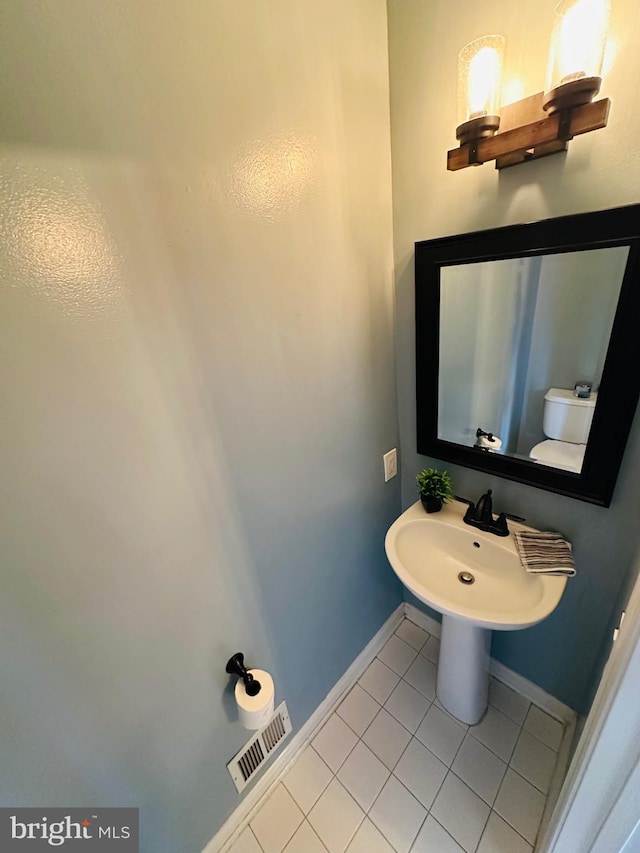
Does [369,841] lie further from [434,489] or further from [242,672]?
[434,489]

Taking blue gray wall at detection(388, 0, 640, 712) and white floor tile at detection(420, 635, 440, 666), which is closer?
blue gray wall at detection(388, 0, 640, 712)

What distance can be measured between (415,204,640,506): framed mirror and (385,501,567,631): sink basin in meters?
0.25

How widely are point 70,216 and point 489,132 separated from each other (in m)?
0.96

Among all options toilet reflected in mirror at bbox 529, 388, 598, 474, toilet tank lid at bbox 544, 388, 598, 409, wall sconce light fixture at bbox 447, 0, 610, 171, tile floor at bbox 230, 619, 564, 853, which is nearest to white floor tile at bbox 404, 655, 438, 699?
tile floor at bbox 230, 619, 564, 853

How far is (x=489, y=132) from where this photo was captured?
808 mm

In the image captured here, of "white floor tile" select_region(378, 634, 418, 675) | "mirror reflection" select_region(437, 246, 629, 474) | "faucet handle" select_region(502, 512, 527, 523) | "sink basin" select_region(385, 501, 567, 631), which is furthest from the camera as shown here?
"white floor tile" select_region(378, 634, 418, 675)

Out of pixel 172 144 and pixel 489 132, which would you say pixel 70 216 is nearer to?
pixel 172 144

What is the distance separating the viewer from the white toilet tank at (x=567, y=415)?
0.95 meters

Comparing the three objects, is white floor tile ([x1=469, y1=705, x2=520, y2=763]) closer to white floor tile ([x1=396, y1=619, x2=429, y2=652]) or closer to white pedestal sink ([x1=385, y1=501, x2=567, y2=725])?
white pedestal sink ([x1=385, y1=501, x2=567, y2=725])

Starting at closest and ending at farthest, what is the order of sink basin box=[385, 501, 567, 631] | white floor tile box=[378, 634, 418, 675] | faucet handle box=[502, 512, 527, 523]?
sink basin box=[385, 501, 567, 631]
faucet handle box=[502, 512, 527, 523]
white floor tile box=[378, 634, 418, 675]

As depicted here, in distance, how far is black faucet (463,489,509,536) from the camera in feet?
3.86

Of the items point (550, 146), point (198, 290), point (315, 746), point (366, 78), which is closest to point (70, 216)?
point (198, 290)

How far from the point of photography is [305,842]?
3.72 feet

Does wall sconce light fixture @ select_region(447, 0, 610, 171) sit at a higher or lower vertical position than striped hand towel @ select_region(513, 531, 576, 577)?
higher
